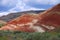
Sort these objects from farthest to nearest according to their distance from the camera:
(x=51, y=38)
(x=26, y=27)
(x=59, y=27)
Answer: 1. (x=26, y=27)
2. (x=59, y=27)
3. (x=51, y=38)

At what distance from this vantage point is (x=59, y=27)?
2270 centimetres

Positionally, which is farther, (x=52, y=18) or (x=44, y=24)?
(x=52, y=18)

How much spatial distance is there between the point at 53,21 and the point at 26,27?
260cm

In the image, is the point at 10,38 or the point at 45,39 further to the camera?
the point at 45,39

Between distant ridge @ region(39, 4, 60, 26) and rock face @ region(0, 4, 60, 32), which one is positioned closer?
rock face @ region(0, 4, 60, 32)

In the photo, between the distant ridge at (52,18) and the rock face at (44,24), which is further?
the distant ridge at (52,18)

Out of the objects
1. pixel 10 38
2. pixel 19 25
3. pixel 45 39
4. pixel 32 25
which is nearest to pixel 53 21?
pixel 32 25

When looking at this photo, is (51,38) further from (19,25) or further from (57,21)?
(19,25)

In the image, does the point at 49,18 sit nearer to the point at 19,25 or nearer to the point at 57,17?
the point at 57,17

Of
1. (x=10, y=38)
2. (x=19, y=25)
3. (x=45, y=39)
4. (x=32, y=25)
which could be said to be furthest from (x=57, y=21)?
(x=10, y=38)

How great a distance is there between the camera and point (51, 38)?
50.2 feet

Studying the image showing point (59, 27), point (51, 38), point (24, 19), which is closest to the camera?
point (51, 38)

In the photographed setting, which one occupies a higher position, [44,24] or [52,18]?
[52,18]

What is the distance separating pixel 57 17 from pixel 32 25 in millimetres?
2450
